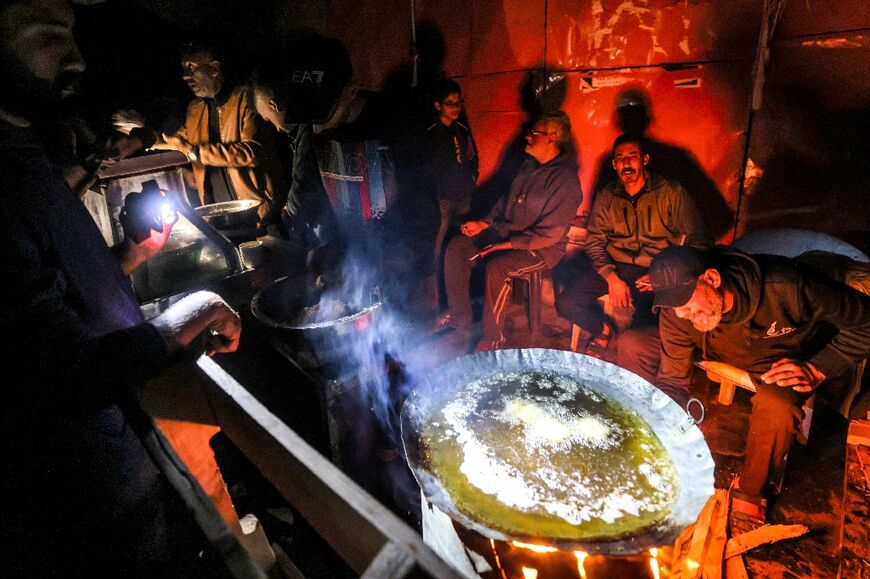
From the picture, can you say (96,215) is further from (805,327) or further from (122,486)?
(805,327)

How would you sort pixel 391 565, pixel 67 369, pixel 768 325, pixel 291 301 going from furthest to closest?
pixel 291 301 → pixel 768 325 → pixel 67 369 → pixel 391 565

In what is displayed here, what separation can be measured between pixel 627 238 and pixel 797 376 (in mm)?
2263

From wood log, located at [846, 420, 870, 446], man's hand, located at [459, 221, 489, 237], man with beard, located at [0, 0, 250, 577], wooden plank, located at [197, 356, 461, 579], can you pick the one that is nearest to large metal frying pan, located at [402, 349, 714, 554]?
wooden plank, located at [197, 356, 461, 579]

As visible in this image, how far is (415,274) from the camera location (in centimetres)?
579

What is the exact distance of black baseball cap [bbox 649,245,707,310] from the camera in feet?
12.0

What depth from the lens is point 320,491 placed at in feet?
4.50

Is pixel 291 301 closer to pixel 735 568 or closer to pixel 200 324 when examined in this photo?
pixel 200 324

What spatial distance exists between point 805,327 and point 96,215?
6748 millimetres

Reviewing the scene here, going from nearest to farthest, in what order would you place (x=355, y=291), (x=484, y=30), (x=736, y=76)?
(x=355, y=291), (x=736, y=76), (x=484, y=30)

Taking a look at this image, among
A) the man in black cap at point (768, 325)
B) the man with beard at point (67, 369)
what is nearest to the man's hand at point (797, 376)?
the man in black cap at point (768, 325)

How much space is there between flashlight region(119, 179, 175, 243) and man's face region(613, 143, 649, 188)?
15.5 ft

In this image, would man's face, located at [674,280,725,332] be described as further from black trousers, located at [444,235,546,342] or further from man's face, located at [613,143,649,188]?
black trousers, located at [444,235,546,342]

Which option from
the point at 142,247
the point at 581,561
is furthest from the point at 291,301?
the point at 581,561

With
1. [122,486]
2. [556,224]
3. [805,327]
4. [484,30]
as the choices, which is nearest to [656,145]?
[556,224]
